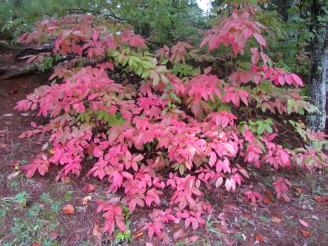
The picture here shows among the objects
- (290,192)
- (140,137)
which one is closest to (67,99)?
(140,137)

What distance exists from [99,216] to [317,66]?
10.1 feet

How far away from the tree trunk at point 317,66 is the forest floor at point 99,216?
864 mm

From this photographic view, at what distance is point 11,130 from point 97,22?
5.29 feet

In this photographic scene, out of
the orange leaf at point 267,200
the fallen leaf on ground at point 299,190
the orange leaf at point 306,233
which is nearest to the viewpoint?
the orange leaf at point 306,233

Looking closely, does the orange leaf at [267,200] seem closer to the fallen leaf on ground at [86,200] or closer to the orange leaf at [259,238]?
the orange leaf at [259,238]

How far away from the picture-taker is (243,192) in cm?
295

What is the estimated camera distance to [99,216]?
2424 mm

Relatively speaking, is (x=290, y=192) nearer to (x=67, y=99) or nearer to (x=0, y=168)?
(x=67, y=99)

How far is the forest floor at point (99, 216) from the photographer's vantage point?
2271mm

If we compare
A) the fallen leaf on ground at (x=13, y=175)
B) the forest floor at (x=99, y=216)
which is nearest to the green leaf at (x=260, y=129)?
the forest floor at (x=99, y=216)

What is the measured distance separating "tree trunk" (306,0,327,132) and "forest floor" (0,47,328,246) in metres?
0.86

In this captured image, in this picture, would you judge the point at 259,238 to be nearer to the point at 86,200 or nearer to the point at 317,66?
the point at 86,200

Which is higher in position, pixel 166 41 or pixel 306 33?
pixel 306 33

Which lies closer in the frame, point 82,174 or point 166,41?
point 82,174
